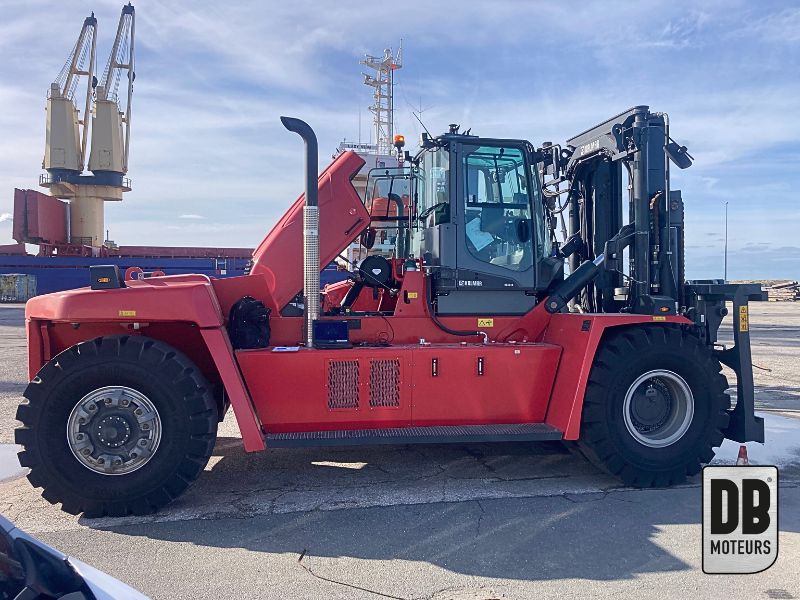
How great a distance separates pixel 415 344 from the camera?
614 centimetres

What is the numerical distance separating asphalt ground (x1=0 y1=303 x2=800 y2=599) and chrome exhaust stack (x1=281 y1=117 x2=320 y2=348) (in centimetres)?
148

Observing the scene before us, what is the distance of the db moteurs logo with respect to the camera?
3635 mm

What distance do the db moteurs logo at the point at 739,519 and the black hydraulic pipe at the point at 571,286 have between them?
2.83 meters

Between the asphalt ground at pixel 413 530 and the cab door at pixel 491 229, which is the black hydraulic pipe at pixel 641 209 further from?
the asphalt ground at pixel 413 530

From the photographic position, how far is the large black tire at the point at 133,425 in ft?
16.8

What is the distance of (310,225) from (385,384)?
4.98 ft

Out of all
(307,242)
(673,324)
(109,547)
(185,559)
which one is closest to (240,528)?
(185,559)

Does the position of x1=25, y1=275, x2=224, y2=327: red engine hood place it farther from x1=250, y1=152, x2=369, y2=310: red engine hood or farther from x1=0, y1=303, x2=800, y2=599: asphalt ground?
x1=0, y1=303, x2=800, y2=599: asphalt ground

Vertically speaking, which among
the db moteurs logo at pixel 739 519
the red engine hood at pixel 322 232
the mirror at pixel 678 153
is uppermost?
the mirror at pixel 678 153

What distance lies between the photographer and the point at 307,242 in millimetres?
5742

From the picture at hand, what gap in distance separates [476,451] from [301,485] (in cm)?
197

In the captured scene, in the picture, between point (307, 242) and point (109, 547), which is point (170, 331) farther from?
point (109, 547)

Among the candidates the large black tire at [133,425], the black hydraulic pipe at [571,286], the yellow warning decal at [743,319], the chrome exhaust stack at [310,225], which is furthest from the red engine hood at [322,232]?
the yellow warning decal at [743,319]

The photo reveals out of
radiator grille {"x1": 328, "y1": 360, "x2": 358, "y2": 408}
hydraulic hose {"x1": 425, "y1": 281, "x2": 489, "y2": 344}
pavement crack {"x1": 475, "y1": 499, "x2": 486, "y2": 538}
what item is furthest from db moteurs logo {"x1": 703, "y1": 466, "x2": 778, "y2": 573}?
radiator grille {"x1": 328, "y1": 360, "x2": 358, "y2": 408}
